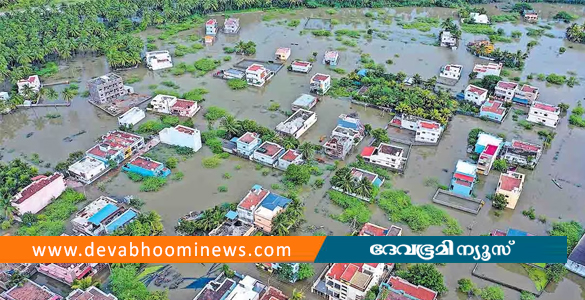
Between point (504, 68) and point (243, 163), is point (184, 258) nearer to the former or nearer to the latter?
point (243, 163)

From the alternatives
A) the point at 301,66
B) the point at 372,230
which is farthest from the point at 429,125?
the point at 301,66

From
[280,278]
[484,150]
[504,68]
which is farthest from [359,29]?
[280,278]

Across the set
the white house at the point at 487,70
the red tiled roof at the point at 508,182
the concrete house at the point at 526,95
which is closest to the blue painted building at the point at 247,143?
the red tiled roof at the point at 508,182

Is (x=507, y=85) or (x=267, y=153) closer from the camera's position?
(x=267, y=153)

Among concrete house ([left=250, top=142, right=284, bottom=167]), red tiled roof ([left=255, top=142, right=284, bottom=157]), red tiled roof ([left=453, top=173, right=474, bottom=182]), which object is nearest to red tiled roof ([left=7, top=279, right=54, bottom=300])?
concrete house ([left=250, top=142, right=284, bottom=167])

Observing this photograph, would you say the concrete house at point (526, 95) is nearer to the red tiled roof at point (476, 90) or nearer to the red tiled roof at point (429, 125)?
the red tiled roof at point (476, 90)

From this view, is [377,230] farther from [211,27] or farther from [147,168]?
[211,27]
